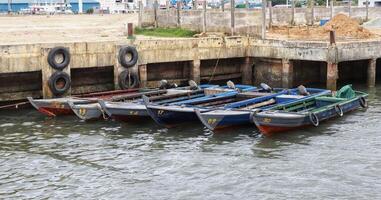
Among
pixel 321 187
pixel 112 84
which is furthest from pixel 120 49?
pixel 321 187

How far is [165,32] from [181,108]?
772 inches

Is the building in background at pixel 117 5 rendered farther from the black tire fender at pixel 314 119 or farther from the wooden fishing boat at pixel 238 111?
the black tire fender at pixel 314 119

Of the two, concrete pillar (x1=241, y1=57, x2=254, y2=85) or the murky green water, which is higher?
concrete pillar (x1=241, y1=57, x2=254, y2=85)

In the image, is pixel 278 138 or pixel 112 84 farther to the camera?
pixel 112 84

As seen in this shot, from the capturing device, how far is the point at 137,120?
25109 millimetres

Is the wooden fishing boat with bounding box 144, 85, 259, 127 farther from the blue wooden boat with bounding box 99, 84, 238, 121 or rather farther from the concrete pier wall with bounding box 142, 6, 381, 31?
the concrete pier wall with bounding box 142, 6, 381, 31

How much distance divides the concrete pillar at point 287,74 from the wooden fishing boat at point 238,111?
21.5 ft

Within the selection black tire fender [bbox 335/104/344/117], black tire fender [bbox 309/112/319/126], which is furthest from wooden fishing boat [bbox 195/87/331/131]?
black tire fender [bbox 309/112/319/126]

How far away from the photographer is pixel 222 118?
22391 millimetres

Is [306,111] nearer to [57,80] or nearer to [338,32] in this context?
[57,80]

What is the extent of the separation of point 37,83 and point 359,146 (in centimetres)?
1533

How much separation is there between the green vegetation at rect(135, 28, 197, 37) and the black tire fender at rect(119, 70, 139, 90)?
395 inches

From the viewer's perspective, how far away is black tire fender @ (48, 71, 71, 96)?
28047 millimetres

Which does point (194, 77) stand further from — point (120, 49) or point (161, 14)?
point (161, 14)
